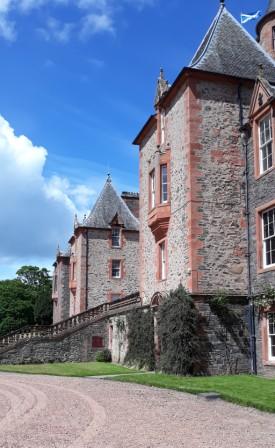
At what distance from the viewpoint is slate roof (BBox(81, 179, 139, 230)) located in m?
43.0

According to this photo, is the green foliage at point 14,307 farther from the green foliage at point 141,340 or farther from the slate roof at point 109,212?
the green foliage at point 141,340

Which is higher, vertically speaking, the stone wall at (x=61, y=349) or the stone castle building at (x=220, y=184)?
the stone castle building at (x=220, y=184)

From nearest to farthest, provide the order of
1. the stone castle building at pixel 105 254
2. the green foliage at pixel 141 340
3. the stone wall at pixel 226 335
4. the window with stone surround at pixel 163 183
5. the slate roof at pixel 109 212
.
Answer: the stone wall at pixel 226 335, the green foliage at pixel 141 340, the window with stone surround at pixel 163 183, the stone castle building at pixel 105 254, the slate roof at pixel 109 212

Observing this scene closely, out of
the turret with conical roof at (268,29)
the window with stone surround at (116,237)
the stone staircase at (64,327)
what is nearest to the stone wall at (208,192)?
the stone staircase at (64,327)

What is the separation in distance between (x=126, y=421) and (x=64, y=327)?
76.2 ft

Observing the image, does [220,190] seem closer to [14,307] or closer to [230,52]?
[230,52]

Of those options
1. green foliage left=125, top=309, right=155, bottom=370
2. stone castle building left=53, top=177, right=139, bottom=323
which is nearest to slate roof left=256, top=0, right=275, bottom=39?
green foliage left=125, top=309, right=155, bottom=370

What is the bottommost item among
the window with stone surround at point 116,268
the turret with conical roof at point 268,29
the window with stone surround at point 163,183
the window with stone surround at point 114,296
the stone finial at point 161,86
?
the window with stone surround at point 114,296

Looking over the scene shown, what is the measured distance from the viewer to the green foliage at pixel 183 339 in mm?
18812

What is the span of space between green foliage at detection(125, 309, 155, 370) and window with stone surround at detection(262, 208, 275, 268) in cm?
664

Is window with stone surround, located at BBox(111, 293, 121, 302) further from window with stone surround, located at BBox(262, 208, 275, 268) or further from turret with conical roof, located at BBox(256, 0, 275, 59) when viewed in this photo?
window with stone surround, located at BBox(262, 208, 275, 268)

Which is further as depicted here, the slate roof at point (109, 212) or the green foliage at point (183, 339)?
the slate roof at point (109, 212)

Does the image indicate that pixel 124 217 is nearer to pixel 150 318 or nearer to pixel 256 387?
pixel 150 318

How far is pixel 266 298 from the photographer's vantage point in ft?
60.4
